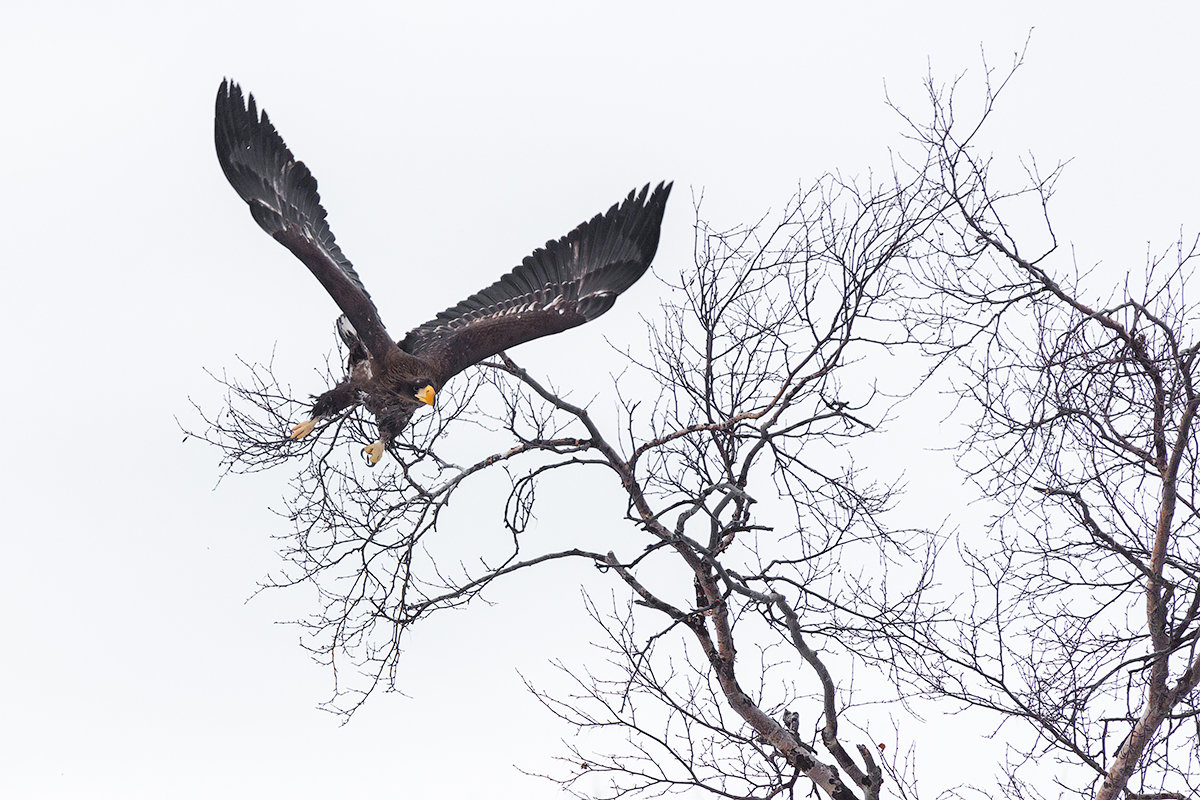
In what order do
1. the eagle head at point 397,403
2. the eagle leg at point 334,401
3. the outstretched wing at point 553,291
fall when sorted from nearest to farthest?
the eagle head at point 397,403, the eagle leg at point 334,401, the outstretched wing at point 553,291

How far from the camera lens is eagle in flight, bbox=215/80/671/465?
28.3 ft

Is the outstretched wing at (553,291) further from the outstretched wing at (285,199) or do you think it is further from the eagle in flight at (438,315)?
the outstretched wing at (285,199)

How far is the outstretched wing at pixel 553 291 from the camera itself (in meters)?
8.85

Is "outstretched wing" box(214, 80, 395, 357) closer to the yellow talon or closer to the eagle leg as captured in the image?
the eagle leg

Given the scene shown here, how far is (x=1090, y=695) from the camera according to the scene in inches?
284

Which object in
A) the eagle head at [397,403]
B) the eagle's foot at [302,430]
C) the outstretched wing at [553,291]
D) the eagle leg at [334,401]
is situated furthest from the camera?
the outstretched wing at [553,291]

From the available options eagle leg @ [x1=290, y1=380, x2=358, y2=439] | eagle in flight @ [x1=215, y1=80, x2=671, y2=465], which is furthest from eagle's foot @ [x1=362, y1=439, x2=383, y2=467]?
eagle leg @ [x1=290, y1=380, x2=358, y2=439]

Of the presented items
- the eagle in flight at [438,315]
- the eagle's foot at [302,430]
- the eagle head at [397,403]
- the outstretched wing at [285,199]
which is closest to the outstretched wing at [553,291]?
the eagle in flight at [438,315]

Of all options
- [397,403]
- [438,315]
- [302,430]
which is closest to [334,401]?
[397,403]

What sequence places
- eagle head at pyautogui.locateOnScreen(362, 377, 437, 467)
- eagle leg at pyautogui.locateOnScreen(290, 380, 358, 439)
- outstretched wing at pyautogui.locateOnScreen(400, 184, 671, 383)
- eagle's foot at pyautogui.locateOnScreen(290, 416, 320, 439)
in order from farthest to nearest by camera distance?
outstretched wing at pyautogui.locateOnScreen(400, 184, 671, 383), eagle leg at pyautogui.locateOnScreen(290, 380, 358, 439), eagle head at pyautogui.locateOnScreen(362, 377, 437, 467), eagle's foot at pyautogui.locateOnScreen(290, 416, 320, 439)

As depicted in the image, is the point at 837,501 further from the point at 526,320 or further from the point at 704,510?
the point at 526,320

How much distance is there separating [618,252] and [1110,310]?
4.07 m

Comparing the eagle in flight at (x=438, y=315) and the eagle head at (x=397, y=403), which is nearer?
the eagle head at (x=397, y=403)

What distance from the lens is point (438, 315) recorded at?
9844 mm
